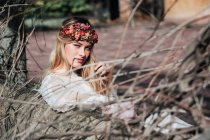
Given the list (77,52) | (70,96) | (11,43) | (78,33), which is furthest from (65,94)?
(11,43)

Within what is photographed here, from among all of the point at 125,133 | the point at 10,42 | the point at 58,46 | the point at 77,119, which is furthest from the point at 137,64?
the point at 125,133

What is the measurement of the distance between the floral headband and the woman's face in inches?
1.2

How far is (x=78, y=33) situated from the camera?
4.01 m

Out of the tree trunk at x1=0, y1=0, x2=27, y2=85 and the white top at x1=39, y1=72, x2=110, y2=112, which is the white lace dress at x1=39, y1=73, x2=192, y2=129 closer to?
the white top at x1=39, y1=72, x2=110, y2=112

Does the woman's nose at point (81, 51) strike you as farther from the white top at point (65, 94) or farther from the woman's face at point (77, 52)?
the white top at point (65, 94)

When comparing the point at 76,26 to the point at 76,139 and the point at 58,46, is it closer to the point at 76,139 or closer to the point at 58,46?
the point at 58,46

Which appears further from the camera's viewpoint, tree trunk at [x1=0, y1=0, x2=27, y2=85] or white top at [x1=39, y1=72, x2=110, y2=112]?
tree trunk at [x1=0, y1=0, x2=27, y2=85]

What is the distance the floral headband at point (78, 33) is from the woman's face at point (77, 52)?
31 mm

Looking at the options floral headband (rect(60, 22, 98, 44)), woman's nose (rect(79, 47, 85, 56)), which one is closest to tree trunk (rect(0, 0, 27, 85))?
floral headband (rect(60, 22, 98, 44))

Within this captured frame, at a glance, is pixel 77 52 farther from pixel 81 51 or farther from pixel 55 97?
pixel 55 97

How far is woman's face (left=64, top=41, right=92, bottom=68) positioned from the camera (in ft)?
12.8

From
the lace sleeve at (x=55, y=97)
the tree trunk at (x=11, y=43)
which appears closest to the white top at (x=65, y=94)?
the lace sleeve at (x=55, y=97)

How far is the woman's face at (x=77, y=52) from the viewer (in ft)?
12.8

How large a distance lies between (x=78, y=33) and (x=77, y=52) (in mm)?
135
